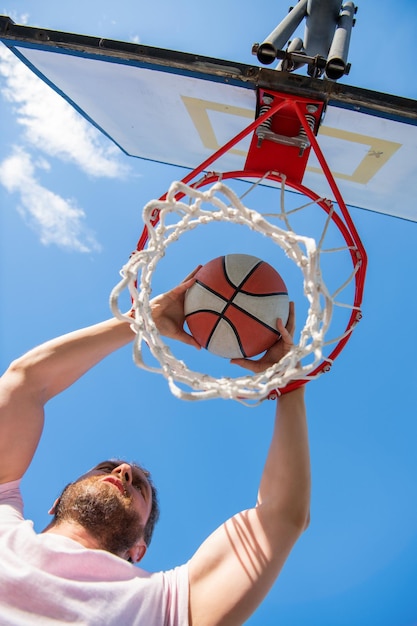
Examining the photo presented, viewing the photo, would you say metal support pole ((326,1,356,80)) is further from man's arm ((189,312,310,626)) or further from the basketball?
man's arm ((189,312,310,626))

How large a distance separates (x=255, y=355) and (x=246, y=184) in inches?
83.5

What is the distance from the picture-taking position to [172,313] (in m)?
3.06

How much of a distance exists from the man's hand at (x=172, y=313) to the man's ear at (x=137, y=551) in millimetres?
1190

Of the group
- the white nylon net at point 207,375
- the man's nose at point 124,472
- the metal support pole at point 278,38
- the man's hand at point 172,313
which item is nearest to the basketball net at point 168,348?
the white nylon net at point 207,375

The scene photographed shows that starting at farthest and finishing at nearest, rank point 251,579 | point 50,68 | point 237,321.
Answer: point 50,68 → point 237,321 → point 251,579

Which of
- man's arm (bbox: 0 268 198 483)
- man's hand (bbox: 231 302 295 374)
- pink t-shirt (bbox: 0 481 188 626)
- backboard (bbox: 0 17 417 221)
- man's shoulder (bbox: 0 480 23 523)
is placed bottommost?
pink t-shirt (bbox: 0 481 188 626)

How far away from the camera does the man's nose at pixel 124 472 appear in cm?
288

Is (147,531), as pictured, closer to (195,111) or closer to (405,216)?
(195,111)

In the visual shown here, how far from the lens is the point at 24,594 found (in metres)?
2.02

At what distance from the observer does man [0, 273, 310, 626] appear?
2.09 m

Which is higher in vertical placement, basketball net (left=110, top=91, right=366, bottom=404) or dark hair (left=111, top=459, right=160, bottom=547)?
basketball net (left=110, top=91, right=366, bottom=404)

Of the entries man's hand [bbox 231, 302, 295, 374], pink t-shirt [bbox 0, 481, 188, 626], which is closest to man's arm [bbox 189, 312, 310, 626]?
pink t-shirt [bbox 0, 481, 188, 626]

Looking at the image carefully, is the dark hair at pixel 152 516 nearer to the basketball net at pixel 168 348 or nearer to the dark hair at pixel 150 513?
the dark hair at pixel 150 513

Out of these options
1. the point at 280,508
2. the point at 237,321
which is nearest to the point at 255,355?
the point at 237,321
